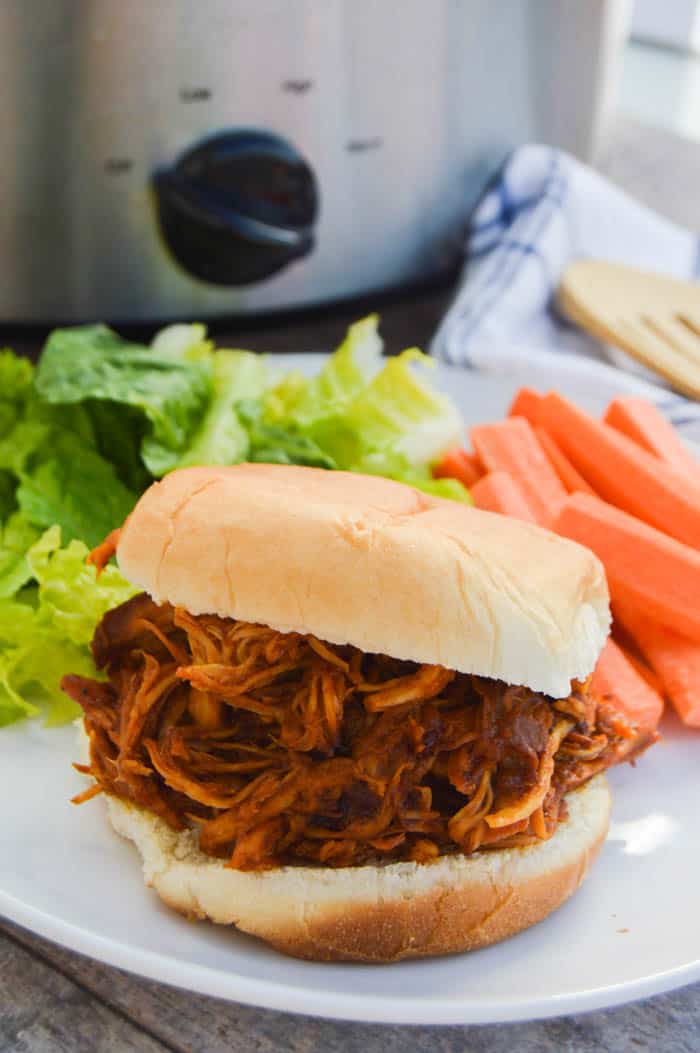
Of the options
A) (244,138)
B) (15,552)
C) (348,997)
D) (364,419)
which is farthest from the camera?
(244,138)

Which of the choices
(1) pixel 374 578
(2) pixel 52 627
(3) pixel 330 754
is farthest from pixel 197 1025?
(2) pixel 52 627

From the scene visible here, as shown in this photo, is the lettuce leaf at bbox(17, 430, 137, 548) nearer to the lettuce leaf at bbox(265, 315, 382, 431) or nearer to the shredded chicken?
the lettuce leaf at bbox(265, 315, 382, 431)

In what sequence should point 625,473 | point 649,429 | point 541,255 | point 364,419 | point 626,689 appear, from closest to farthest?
point 626,689, point 625,473, point 649,429, point 364,419, point 541,255

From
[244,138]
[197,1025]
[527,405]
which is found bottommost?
[197,1025]

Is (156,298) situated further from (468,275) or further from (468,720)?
(468,720)

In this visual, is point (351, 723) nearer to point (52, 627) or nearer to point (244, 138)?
point (52, 627)
